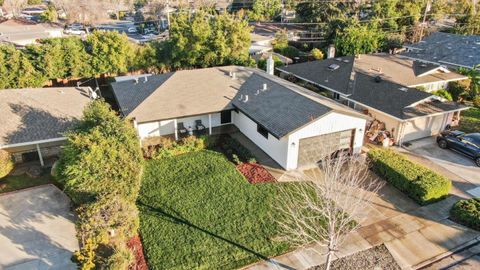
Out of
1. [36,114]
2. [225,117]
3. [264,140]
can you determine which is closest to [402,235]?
[264,140]

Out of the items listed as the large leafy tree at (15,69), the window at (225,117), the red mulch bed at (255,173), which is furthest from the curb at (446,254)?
the large leafy tree at (15,69)

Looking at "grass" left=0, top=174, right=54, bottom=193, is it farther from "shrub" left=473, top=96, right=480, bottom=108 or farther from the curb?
"shrub" left=473, top=96, right=480, bottom=108

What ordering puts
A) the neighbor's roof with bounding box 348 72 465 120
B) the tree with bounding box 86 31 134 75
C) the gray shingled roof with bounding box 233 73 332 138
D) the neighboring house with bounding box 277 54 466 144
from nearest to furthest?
the gray shingled roof with bounding box 233 73 332 138 < the neighbor's roof with bounding box 348 72 465 120 < the neighboring house with bounding box 277 54 466 144 < the tree with bounding box 86 31 134 75

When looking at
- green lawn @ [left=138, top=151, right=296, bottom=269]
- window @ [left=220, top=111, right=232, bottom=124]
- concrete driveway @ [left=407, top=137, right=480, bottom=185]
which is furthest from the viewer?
window @ [left=220, top=111, right=232, bottom=124]

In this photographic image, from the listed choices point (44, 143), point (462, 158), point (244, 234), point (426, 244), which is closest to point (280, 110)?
point (244, 234)

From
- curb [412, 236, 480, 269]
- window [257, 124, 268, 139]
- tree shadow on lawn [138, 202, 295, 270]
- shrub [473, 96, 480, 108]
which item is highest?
window [257, 124, 268, 139]

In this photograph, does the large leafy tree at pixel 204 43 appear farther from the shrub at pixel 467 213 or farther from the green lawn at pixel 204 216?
the shrub at pixel 467 213

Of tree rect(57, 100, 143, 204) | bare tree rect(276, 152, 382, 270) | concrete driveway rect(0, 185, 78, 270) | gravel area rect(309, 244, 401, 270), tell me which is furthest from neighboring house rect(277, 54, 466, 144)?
concrete driveway rect(0, 185, 78, 270)
